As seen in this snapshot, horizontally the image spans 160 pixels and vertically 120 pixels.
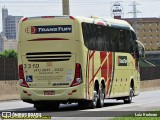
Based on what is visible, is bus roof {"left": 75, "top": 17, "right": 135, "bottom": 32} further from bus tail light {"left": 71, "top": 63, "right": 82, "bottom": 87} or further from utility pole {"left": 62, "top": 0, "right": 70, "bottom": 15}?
utility pole {"left": 62, "top": 0, "right": 70, "bottom": 15}

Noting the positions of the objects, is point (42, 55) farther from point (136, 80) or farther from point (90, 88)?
point (136, 80)

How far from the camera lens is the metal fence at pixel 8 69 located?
115 ft

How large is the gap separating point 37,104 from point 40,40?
284 cm

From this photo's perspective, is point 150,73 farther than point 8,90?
Yes

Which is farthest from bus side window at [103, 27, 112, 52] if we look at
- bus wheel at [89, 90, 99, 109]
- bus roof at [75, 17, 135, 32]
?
bus wheel at [89, 90, 99, 109]

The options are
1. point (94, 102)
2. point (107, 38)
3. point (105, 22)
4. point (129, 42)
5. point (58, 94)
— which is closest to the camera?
point (58, 94)

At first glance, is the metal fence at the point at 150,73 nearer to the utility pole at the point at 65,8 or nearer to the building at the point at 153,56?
the utility pole at the point at 65,8

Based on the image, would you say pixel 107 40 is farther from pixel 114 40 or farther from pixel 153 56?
pixel 153 56

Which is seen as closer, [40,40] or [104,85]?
[40,40]

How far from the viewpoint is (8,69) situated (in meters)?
35.5

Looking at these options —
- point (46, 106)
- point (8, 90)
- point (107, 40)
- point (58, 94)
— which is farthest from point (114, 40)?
point (8, 90)

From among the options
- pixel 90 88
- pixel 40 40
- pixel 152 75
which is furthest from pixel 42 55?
pixel 152 75

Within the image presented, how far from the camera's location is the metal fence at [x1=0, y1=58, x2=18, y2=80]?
35031mm

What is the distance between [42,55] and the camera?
77.9 feet
